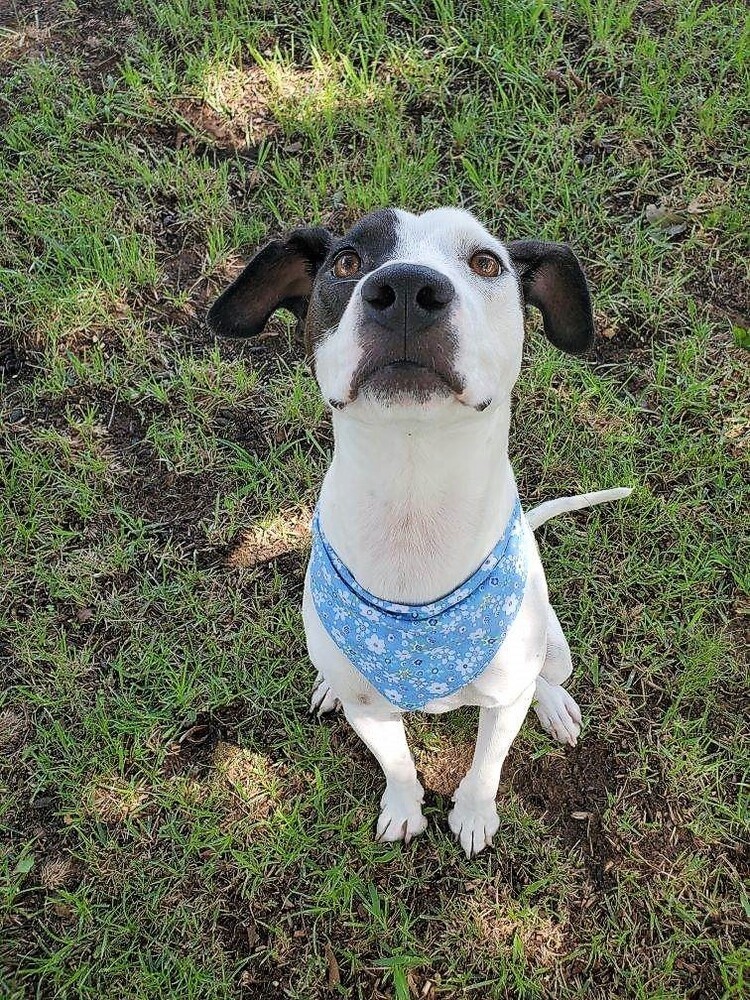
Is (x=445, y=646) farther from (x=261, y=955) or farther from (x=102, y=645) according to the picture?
Answer: (x=102, y=645)

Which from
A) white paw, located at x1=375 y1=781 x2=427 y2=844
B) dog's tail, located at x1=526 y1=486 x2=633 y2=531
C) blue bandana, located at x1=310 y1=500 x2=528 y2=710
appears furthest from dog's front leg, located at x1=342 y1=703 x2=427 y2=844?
dog's tail, located at x1=526 y1=486 x2=633 y2=531

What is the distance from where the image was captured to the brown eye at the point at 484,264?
6.70 ft

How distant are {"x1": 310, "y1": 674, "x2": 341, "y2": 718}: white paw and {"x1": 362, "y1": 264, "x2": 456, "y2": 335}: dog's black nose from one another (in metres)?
1.82

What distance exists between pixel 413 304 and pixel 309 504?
2009 millimetres

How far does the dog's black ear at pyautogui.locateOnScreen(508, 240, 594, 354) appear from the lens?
87.7 inches

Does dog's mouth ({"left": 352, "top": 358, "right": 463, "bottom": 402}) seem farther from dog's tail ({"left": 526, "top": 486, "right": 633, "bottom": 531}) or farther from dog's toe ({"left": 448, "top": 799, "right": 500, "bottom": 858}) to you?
dog's toe ({"left": 448, "top": 799, "right": 500, "bottom": 858})

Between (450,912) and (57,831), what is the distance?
4.67 ft

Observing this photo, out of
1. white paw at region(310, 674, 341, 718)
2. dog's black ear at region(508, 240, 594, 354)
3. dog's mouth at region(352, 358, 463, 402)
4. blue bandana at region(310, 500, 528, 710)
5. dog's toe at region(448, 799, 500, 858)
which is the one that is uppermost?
dog's mouth at region(352, 358, 463, 402)

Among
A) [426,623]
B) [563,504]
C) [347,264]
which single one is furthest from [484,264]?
[563,504]

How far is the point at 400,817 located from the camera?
2.96 m

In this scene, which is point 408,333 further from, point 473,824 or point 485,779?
point 473,824

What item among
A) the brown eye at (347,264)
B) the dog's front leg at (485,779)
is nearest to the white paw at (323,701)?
the dog's front leg at (485,779)

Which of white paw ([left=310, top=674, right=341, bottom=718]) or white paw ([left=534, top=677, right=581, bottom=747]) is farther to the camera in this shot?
white paw ([left=310, top=674, right=341, bottom=718])

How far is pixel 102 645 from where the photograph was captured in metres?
3.45
